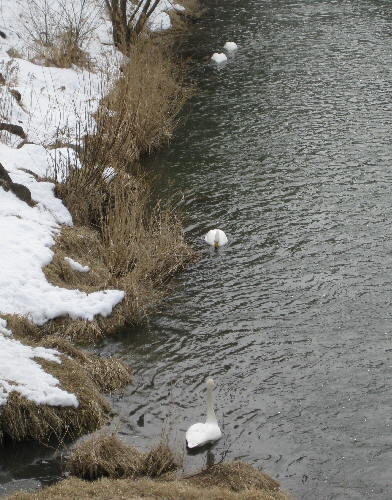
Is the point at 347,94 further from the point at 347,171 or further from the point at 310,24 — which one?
the point at 310,24

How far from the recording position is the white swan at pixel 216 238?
12.6 m

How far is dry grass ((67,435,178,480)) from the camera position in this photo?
775 centimetres

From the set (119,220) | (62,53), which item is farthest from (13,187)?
(62,53)

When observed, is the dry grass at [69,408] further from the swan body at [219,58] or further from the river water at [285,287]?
the swan body at [219,58]

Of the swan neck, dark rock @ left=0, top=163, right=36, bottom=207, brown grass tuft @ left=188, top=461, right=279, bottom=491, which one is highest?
dark rock @ left=0, top=163, right=36, bottom=207

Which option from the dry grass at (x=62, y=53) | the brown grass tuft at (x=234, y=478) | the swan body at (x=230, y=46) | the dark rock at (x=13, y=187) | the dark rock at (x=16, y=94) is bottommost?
the brown grass tuft at (x=234, y=478)

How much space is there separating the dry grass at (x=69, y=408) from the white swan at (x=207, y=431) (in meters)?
1.01

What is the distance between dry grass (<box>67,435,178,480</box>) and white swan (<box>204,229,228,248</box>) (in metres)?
5.09

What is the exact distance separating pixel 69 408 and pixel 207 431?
1.47 metres

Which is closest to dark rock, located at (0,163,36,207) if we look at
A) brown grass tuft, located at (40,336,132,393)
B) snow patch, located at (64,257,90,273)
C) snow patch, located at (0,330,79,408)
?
snow patch, located at (64,257,90,273)

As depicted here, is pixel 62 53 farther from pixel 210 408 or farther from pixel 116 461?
pixel 116 461

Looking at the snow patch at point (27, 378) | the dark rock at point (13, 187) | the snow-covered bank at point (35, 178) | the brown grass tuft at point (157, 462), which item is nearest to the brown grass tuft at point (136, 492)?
the brown grass tuft at point (157, 462)

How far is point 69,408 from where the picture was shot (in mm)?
8531

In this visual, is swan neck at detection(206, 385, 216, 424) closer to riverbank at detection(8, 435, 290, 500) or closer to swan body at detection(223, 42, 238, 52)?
riverbank at detection(8, 435, 290, 500)
